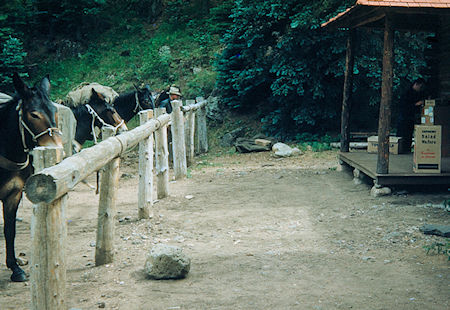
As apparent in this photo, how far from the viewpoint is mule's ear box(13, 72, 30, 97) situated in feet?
15.0

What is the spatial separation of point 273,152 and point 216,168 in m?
2.48

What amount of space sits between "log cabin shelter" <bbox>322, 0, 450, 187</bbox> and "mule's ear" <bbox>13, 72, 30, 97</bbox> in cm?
513

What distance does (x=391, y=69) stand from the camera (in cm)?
777

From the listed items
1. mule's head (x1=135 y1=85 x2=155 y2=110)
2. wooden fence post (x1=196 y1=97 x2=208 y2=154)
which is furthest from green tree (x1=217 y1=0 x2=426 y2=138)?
mule's head (x1=135 y1=85 x2=155 y2=110)

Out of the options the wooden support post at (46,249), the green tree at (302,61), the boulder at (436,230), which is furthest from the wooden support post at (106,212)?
the green tree at (302,61)

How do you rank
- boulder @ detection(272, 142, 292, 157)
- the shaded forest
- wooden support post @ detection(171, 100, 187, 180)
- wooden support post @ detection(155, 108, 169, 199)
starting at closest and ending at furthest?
wooden support post @ detection(155, 108, 169, 199), wooden support post @ detection(171, 100, 187, 180), boulder @ detection(272, 142, 292, 157), the shaded forest

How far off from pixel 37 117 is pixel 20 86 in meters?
0.35

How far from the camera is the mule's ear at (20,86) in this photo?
458cm

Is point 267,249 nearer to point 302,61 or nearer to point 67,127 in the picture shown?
point 67,127

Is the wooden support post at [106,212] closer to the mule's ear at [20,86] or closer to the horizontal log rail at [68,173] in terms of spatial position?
the horizontal log rail at [68,173]

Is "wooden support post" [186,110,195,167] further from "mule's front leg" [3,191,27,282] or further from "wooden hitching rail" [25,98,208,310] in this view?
"mule's front leg" [3,191,27,282]

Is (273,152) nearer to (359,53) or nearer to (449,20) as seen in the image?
(359,53)

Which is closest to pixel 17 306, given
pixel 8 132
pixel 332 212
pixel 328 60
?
pixel 8 132

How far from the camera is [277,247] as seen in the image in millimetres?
5504
